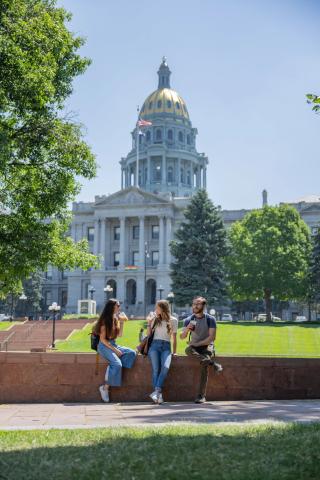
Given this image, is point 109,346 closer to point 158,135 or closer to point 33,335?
point 33,335

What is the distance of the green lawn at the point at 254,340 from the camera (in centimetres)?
3222

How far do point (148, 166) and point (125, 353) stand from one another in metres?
99.2

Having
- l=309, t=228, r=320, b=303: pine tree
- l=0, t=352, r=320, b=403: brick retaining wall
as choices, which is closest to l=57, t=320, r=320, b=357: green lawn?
l=309, t=228, r=320, b=303: pine tree

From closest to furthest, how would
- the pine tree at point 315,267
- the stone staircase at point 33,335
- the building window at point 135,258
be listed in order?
1. the stone staircase at point 33,335
2. the pine tree at point 315,267
3. the building window at point 135,258

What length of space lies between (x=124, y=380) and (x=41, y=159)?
809 centimetres

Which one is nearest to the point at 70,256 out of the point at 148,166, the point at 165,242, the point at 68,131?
the point at 68,131

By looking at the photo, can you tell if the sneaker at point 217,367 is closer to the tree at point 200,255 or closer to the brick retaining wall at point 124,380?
the brick retaining wall at point 124,380

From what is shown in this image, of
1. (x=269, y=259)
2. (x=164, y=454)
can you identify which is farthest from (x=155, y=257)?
(x=164, y=454)

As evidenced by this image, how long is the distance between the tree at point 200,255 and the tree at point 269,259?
1.93m

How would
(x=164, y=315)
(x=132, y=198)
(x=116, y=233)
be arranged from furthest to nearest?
(x=116, y=233), (x=132, y=198), (x=164, y=315)

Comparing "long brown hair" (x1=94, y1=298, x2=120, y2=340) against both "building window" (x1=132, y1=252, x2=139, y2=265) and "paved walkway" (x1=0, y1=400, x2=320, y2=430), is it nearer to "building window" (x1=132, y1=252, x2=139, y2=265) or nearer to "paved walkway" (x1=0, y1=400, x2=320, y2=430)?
"paved walkway" (x1=0, y1=400, x2=320, y2=430)

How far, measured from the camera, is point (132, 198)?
3351 inches

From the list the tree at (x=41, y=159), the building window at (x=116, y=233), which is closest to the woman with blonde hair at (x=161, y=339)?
the tree at (x=41, y=159)

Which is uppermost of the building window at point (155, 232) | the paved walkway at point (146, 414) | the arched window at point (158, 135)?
the arched window at point (158, 135)
